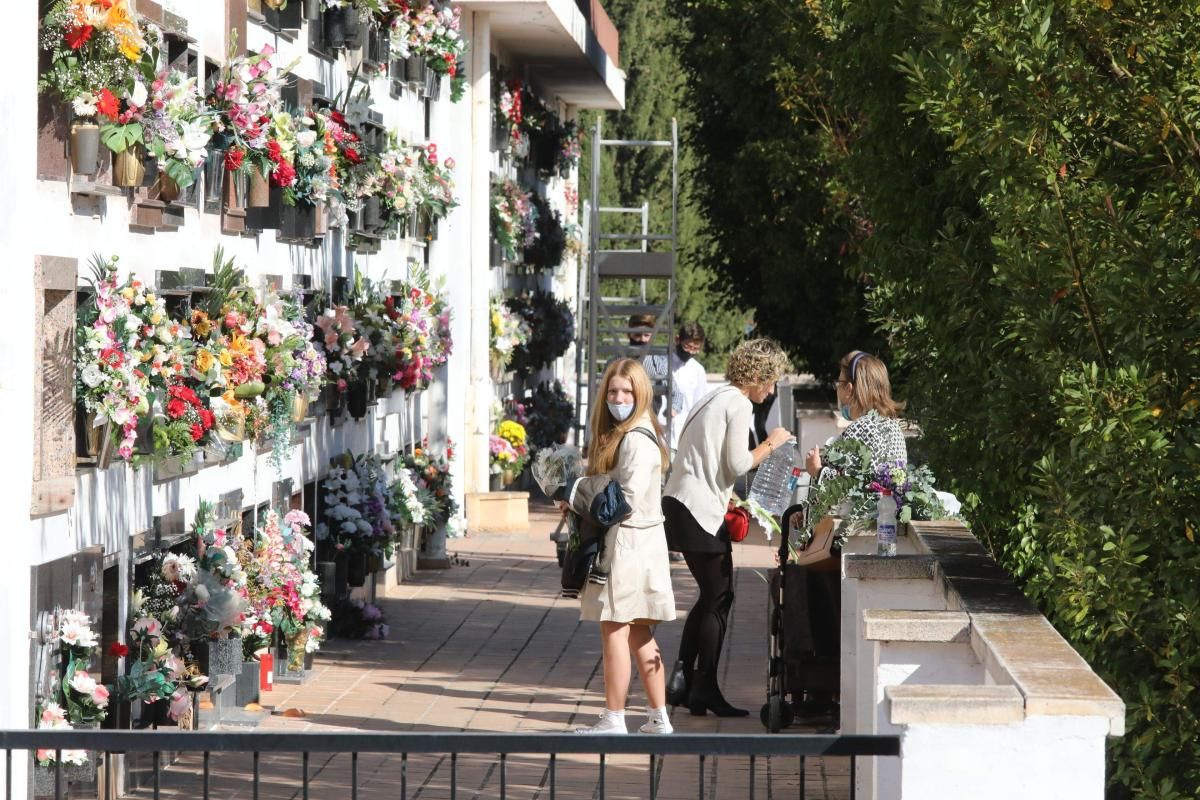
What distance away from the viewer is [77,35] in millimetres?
8266

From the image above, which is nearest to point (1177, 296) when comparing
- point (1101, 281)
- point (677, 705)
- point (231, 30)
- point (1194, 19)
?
point (1101, 281)

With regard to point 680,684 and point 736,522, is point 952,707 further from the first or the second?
point 680,684

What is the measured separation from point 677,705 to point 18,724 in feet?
14.9

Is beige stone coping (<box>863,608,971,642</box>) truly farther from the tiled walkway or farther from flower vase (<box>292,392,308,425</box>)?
flower vase (<box>292,392,308,425</box>)

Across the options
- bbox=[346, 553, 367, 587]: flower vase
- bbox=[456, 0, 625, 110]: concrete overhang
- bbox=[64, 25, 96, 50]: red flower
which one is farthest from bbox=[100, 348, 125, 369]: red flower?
bbox=[456, 0, 625, 110]: concrete overhang

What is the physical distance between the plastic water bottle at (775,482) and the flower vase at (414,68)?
304 inches

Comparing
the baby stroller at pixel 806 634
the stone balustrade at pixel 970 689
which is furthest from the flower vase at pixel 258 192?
the stone balustrade at pixel 970 689

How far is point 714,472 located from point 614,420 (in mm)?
1066

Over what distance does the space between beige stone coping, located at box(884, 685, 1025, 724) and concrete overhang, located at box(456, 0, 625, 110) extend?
17.4m

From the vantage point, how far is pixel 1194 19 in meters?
5.86

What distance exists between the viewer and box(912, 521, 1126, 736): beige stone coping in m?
4.59

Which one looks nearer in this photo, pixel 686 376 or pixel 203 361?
pixel 203 361

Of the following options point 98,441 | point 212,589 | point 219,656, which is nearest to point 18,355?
point 98,441

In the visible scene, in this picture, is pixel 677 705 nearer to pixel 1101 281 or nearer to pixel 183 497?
pixel 183 497
